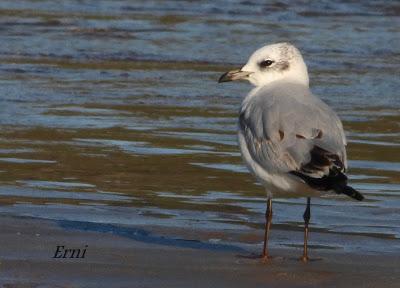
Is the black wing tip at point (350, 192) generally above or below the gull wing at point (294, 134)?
below

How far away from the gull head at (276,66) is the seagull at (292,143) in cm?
8

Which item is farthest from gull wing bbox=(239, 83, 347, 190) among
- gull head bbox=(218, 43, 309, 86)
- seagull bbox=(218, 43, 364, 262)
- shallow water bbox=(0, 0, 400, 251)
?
shallow water bbox=(0, 0, 400, 251)


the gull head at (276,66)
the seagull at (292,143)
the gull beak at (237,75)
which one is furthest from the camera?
→ the gull beak at (237,75)

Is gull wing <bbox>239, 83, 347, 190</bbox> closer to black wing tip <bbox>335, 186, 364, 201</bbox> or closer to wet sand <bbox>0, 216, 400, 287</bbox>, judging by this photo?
black wing tip <bbox>335, 186, 364, 201</bbox>

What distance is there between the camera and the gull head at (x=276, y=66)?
718 cm

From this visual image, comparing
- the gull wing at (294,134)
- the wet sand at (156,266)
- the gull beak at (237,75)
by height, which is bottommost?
the wet sand at (156,266)

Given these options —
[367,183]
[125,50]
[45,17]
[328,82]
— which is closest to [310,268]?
[367,183]

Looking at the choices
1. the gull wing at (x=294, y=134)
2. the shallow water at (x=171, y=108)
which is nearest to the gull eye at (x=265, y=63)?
the gull wing at (x=294, y=134)

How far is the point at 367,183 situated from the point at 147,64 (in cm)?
607

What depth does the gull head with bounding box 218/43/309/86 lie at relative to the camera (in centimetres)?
718

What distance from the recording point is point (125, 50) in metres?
15.2

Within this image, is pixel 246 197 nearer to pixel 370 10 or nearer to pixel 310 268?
pixel 310 268

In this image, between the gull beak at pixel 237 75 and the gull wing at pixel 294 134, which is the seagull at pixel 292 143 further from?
the gull beak at pixel 237 75

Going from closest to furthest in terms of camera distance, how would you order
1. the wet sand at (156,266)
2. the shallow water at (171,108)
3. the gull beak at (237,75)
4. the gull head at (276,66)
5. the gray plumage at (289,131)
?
1. the wet sand at (156,266)
2. the gray plumage at (289,131)
3. the gull head at (276,66)
4. the gull beak at (237,75)
5. the shallow water at (171,108)
